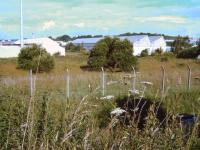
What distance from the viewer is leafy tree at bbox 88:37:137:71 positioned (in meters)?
47.8

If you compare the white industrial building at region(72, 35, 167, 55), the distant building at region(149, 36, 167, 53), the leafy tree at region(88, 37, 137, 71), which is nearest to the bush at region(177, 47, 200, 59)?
the leafy tree at region(88, 37, 137, 71)

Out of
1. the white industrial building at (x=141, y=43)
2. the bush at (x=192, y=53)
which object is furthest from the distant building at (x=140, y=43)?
the bush at (x=192, y=53)

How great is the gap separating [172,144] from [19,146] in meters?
1.13

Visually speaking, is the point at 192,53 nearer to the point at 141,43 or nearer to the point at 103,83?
the point at 141,43

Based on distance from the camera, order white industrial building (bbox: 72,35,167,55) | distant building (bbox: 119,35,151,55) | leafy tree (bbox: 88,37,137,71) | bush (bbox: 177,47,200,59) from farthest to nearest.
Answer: white industrial building (bbox: 72,35,167,55), distant building (bbox: 119,35,151,55), bush (bbox: 177,47,200,59), leafy tree (bbox: 88,37,137,71)

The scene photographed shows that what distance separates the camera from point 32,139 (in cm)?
366

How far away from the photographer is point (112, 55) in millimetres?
49438

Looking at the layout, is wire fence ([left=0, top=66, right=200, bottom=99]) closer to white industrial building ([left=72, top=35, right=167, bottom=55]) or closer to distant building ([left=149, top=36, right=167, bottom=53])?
white industrial building ([left=72, top=35, right=167, bottom=55])

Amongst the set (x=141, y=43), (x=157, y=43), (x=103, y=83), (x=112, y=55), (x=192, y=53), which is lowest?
(x=192, y=53)

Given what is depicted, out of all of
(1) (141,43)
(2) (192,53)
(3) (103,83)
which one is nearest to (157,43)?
(1) (141,43)

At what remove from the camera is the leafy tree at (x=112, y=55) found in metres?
47.8

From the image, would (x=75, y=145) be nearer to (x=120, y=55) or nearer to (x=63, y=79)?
(x=63, y=79)

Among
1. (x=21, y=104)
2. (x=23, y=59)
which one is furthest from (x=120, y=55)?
(x=21, y=104)

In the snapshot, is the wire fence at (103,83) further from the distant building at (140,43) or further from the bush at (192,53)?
the distant building at (140,43)
